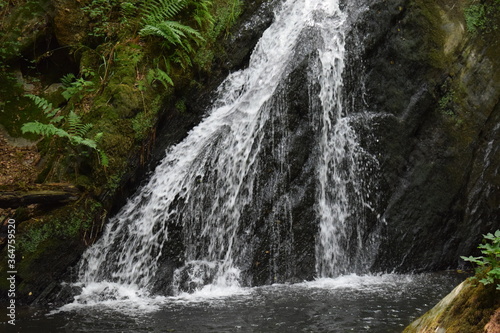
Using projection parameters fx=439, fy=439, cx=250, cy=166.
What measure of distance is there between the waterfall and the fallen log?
799mm

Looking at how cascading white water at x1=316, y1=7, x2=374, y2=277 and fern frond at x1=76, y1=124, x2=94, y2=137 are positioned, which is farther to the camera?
cascading white water at x1=316, y1=7, x2=374, y2=277

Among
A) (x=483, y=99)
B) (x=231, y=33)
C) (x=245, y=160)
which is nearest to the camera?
(x=245, y=160)

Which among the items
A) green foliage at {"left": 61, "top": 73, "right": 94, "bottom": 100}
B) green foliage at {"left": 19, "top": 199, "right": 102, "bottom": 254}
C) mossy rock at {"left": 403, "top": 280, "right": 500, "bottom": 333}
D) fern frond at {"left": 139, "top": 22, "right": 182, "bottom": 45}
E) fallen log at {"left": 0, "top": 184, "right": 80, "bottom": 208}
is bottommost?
mossy rock at {"left": 403, "top": 280, "right": 500, "bottom": 333}

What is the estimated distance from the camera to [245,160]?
7289 mm

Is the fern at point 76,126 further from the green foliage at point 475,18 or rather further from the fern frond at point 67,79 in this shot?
the green foliage at point 475,18

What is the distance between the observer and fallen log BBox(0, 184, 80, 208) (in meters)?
5.99

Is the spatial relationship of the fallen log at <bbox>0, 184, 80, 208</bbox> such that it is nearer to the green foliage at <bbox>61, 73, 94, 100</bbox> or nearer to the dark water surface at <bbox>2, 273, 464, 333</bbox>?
the dark water surface at <bbox>2, 273, 464, 333</bbox>

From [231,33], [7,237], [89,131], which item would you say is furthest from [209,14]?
[7,237]

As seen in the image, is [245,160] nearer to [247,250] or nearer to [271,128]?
[271,128]

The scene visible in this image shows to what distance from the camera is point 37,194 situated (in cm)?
618

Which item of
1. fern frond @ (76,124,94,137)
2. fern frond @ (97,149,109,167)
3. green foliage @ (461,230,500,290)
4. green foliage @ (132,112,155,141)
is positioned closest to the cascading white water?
green foliage @ (132,112,155,141)

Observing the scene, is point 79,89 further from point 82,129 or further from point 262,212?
point 262,212

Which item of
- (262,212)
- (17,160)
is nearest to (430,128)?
(262,212)

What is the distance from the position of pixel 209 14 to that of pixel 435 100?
440cm
